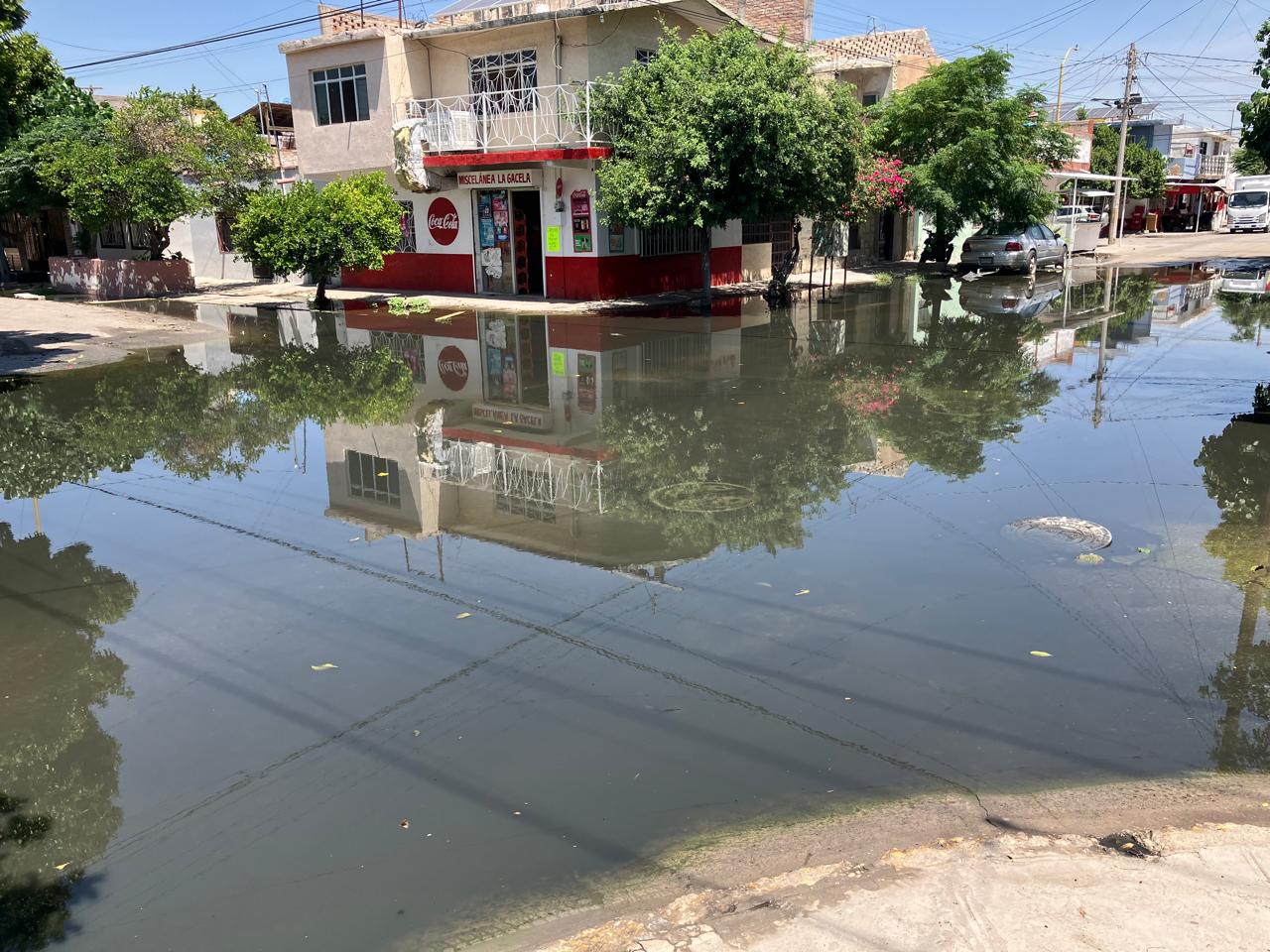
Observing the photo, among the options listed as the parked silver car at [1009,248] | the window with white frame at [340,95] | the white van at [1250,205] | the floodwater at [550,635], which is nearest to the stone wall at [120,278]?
the window with white frame at [340,95]

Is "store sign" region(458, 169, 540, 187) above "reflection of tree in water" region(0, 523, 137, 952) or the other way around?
above

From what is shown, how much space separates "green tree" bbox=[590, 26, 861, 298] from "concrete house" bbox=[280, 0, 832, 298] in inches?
49.9

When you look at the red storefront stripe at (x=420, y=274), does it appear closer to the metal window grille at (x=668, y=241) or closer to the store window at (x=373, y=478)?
the metal window grille at (x=668, y=241)

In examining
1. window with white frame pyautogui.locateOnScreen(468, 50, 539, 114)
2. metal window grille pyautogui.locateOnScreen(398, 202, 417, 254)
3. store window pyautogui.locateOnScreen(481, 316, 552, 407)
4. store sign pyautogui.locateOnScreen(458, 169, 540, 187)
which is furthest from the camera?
metal window grille pyautogui.locateOnScreen(398, 202, 417, 254)

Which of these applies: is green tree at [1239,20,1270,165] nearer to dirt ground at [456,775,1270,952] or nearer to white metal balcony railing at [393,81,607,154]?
white metal balcony railing at [393,81,607,154]

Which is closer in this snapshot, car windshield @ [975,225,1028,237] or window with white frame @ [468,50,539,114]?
window with white frame @ [468,50,539,114]

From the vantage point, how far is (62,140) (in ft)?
80.5

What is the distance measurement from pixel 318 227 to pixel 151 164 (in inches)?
227

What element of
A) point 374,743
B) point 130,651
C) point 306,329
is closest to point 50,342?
point 306,329

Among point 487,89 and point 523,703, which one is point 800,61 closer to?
point 487,89

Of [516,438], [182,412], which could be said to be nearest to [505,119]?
[182,412]

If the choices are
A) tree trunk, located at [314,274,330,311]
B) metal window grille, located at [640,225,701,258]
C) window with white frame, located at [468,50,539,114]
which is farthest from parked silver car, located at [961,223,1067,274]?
tree trunk, located at [314,274,330,311]

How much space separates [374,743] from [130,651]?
2.05m

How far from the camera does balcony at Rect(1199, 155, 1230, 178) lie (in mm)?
76250
